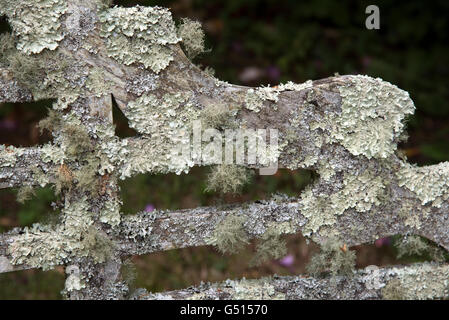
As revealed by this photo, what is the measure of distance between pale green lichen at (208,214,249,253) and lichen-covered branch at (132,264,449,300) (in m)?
0.19

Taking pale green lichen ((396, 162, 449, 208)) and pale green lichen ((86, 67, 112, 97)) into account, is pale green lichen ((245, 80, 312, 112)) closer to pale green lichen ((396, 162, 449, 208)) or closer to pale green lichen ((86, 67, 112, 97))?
pale green lichen ((86, 67, 112, 97))

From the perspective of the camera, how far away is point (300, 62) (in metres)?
4.79

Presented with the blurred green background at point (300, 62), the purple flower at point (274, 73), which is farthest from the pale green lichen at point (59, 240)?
the purple flower at point (274, 73)

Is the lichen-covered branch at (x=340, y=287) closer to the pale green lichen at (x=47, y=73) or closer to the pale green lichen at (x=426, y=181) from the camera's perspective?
the pale green lichen at (x=426, y=181)

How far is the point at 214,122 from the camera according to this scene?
1.89 metres

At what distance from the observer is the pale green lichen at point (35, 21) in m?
1.75

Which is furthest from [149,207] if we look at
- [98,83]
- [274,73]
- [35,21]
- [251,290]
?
[35,21]

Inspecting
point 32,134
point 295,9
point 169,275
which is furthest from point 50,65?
point 295,9

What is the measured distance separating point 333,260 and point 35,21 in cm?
139

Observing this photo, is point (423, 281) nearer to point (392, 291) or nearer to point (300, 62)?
point (392, 291)

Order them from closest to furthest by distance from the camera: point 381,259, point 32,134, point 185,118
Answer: point 185,118 < point 381,259 < point 32,134

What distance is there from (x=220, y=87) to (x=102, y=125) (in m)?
0.44

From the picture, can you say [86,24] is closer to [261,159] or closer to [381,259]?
[261,159]

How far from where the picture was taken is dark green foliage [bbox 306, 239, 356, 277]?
2.06 m
